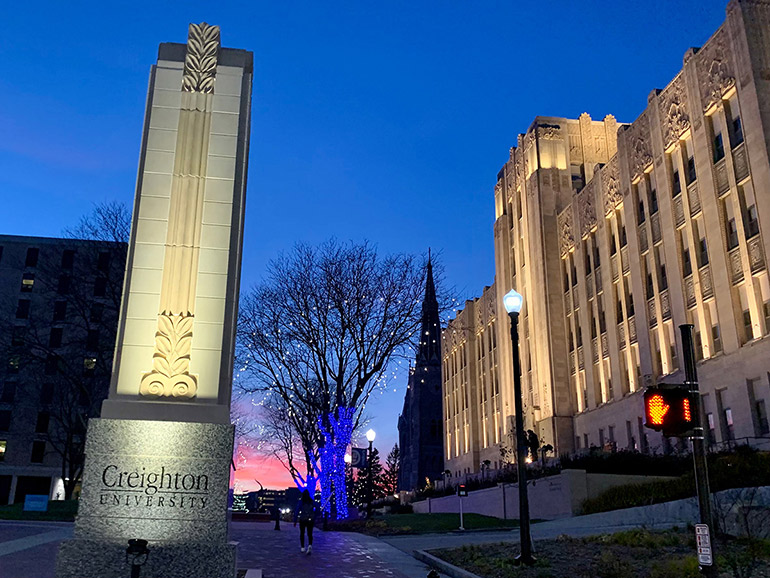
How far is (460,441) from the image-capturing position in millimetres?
72688

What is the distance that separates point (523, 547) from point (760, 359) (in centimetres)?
2195

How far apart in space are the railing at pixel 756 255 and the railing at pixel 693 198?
15.1ft

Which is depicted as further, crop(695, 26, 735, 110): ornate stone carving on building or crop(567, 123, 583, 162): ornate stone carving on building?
crop(567, 123, 583, 162): ornate stone carving on building

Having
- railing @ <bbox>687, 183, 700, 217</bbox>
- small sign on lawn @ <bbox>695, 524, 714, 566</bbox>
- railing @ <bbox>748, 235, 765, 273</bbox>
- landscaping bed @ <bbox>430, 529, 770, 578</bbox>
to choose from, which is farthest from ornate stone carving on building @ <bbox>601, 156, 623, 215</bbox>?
small sign on lawn @ <bbox>695, 524, 714, 566</bbox>

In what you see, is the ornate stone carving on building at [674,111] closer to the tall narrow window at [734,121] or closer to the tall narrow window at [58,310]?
the tall narrow window at [734,121]

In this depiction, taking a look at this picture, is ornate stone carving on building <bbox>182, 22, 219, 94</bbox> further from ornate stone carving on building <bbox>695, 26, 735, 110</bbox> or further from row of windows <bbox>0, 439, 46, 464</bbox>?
row of windows <bbox>0, 439, 46, 464</bbox>

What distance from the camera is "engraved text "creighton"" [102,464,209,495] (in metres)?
8.10

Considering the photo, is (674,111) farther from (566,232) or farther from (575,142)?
(575,142)

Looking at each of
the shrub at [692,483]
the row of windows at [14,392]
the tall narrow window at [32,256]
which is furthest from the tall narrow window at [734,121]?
the tall narrow window at [32,256]

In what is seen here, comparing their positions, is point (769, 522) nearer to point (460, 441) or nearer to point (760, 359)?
point (760, 359)

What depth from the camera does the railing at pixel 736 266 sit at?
3073 cm

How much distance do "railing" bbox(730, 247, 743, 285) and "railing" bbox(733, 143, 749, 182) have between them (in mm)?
3367

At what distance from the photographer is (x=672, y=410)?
6.91 meters

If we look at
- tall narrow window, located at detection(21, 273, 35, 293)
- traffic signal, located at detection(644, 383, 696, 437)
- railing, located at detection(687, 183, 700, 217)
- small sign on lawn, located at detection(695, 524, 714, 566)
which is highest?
tall narrow window, located at detection(21, 273, 35, 293)
